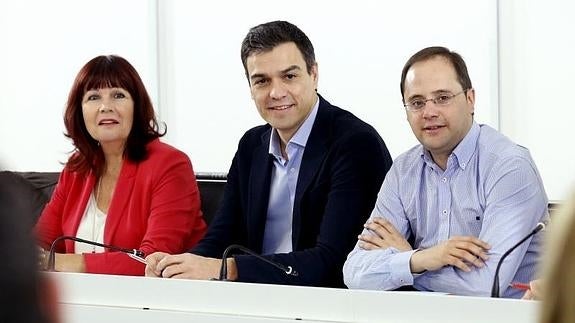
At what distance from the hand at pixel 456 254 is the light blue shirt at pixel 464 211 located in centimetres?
3

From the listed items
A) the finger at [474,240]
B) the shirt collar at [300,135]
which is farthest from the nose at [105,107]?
the finger at [474,240]

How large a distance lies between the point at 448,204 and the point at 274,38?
782mm

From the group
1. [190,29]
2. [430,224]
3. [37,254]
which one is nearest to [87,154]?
[430,224]

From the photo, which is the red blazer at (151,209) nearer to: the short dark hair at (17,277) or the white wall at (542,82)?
the white wall at (542,82)

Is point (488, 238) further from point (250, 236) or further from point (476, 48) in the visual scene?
point (476, 48)

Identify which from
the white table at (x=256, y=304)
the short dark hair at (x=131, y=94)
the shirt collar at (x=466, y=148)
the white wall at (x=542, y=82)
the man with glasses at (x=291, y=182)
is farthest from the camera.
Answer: the white wall at (x=542, y=82)

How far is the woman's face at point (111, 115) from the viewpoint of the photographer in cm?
343

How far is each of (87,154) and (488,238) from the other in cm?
153

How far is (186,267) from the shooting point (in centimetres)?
274

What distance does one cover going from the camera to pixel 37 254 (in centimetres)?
30

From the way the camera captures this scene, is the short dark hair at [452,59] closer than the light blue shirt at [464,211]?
No

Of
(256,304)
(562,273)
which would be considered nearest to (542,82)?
(256,304)

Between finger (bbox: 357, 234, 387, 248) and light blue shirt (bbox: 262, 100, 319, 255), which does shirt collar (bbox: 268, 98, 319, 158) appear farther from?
finger (bbox: 357, 234, 387, 248)

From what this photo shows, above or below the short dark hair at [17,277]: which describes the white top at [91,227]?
below
